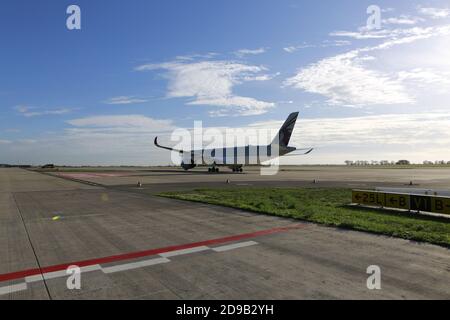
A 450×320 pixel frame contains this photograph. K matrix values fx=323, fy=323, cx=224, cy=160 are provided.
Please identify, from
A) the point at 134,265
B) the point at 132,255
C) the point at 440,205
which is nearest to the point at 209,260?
the point at 134,265

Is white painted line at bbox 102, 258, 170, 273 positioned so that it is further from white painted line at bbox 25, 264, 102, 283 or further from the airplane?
the airplane

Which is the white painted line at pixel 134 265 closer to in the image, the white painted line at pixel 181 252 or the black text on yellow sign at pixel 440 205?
the white painted line at pixel 181 252

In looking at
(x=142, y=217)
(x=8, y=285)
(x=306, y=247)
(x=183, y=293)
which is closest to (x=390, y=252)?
(x=306, y=247)

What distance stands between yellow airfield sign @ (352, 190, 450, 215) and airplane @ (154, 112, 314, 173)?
4045 cm

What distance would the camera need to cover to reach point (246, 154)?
56938 mm

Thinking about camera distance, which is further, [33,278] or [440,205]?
[440,205]

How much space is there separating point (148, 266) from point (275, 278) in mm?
2413

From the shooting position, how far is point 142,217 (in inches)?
461

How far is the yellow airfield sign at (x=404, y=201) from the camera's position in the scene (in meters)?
11.6

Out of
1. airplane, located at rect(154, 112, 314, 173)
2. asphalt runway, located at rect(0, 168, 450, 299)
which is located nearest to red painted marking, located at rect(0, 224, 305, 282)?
asphalt runway, located at rect(0, 168, 450, 299)

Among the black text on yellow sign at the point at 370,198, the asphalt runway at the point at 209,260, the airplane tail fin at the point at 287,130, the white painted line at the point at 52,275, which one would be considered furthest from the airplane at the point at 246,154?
the white painted line at the point at 52,275

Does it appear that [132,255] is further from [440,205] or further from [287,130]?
[287,130]

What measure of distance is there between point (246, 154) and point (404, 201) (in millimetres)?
44202
